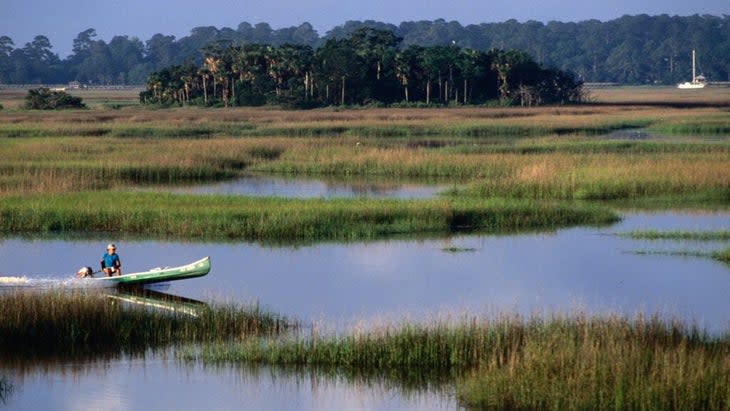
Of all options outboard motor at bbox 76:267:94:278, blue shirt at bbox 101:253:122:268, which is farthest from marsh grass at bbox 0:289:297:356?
blue shirt at bbox 101:253:122:268

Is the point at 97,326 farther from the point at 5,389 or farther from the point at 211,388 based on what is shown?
the point at 211,388

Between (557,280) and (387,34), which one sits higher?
(387,34)

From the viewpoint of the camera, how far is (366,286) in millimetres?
20828

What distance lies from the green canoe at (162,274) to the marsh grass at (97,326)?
2.39 metres

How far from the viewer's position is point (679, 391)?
41.4 ft

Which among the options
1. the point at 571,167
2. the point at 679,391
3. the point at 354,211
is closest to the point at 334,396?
the point at 679,391

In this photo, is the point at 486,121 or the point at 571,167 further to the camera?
the point at 486,121

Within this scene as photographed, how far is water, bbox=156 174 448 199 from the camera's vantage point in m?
32.3

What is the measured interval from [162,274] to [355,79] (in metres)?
58.2

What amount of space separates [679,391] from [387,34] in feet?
263

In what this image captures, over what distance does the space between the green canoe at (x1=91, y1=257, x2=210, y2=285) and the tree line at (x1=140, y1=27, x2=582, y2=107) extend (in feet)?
186

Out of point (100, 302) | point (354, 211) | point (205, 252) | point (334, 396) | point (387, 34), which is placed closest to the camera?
point (334, 396)

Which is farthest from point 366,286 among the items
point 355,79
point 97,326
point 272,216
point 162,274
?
point 355,79

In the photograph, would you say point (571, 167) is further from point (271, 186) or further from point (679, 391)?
point (679, 391)
